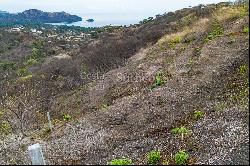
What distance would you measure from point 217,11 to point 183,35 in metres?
11.1

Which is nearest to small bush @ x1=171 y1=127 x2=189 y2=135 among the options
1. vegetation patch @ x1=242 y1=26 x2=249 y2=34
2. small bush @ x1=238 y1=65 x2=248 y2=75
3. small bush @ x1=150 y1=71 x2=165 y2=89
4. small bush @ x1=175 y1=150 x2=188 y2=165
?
small bush @ x1=175 y1=150 x2=188 y2=165

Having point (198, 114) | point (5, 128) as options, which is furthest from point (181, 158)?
point (5, 128)

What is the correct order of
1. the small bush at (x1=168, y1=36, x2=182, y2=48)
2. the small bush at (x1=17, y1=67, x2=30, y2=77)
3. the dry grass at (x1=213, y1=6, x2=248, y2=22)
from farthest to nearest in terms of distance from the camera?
1. the small bush at (x1=17, y1=67, x2=30, y2=77)
2. the dry grass at (x1=213, y1=6, x2=248, y2=22)
3. the small bush at (x1=168, y1=36, x2=182, y2=48)

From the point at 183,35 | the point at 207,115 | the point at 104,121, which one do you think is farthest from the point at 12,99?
the point at 207,115

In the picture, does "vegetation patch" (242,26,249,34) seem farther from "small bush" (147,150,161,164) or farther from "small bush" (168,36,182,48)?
"small bush" (147,150,161,164)

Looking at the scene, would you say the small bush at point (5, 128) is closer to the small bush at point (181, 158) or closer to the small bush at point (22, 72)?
the small bush at point (181, 158)

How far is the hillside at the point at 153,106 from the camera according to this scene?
2225 centimetres

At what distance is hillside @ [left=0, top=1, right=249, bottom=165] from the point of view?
73.0ft

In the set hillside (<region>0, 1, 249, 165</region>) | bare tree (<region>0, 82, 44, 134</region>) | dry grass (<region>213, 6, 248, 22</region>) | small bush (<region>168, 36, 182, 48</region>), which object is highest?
dry grass (<region>213, 6, 248, 22</region>)

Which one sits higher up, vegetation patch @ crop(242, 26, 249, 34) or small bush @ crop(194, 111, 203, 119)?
vegetation patch @ crop(242, 26, 249, 34)

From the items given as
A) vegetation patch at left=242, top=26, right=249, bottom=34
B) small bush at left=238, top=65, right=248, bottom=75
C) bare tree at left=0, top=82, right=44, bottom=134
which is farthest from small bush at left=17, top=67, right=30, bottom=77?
small bush at left=238, top=65, right=248, bottom=75

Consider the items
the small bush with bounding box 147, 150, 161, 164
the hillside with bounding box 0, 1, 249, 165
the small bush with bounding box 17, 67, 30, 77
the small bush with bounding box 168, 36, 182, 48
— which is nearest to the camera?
the small bush with bounding box 147, 150, 161, 164

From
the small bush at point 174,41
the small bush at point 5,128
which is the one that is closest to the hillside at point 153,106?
the small bush at point 5,128

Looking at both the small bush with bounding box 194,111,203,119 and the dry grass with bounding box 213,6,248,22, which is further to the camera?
the dry grass with bounding box 213,6,248,22
